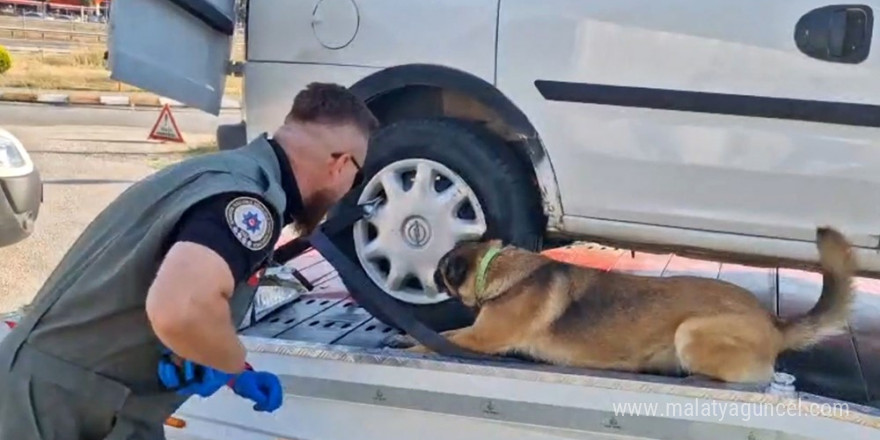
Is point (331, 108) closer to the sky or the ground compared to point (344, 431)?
closer to the sky

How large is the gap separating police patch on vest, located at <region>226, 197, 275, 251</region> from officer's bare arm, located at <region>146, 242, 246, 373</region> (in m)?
0.06

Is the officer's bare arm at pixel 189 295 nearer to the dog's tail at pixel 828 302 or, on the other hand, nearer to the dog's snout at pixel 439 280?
the dog's snout at pixel 439 280

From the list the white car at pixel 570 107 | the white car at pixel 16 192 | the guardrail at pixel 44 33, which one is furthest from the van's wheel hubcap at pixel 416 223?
the guardrail at pixel 44 33

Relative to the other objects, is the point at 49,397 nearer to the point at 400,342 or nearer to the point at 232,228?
the point at 232,228

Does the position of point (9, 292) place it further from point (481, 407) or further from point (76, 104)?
point (76, 104)

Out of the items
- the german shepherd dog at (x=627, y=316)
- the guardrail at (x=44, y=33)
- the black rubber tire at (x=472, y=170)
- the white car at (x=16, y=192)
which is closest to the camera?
the german shepherd dog at (x=627, y=316)

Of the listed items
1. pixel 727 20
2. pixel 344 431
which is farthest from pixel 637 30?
pixel 344 431

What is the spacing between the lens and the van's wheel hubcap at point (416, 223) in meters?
3.33

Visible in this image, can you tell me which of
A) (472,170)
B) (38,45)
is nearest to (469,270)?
(472,170)

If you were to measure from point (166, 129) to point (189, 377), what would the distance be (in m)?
11.6

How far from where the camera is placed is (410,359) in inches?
103

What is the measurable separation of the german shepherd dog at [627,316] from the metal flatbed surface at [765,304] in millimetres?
124

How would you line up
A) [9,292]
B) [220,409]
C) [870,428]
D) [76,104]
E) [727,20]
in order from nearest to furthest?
[870,428]
[220,409]
[727,20]
[9,292]
[76,104]

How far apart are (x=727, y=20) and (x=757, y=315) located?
2.73ft
